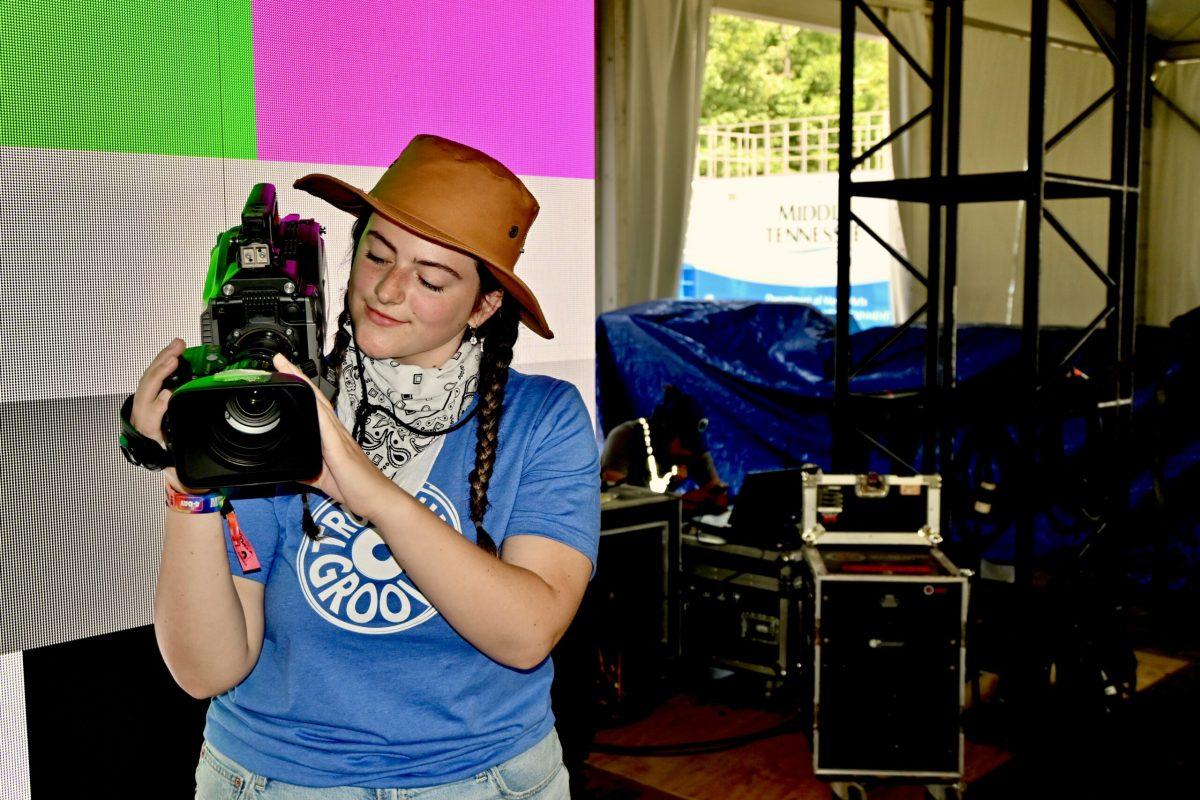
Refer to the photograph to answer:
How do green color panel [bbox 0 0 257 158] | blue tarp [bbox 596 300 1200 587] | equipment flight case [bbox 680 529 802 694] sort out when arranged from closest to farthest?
green color panel [bbox 0 0 257 158] → equipment flight case [bbox 680 529 802 694] → blue tarp [bbox 596 300 1200 587]

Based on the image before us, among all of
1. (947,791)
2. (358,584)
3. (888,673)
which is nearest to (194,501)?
(358,584)

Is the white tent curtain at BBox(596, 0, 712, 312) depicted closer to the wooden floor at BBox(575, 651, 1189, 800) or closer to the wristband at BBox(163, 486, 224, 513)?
the wooden floor at BBox(575, 651, 1189, 800)

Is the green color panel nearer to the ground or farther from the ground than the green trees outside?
nearer to the ground

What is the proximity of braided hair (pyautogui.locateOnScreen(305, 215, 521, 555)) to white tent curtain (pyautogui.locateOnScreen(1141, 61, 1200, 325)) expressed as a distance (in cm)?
975

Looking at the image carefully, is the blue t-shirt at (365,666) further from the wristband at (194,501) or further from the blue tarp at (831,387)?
the blue tarp at (831,387)

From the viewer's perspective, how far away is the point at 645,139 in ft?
21.8

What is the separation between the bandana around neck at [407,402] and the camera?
1.10 metres

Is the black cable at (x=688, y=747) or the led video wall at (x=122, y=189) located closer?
the led video wall at (x=122, y=189)

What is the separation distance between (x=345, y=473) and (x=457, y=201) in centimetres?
38

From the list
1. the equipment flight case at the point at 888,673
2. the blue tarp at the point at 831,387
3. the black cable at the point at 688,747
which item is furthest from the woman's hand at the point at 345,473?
the blue tarp at the point at 831,387

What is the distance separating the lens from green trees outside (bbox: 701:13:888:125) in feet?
36.8

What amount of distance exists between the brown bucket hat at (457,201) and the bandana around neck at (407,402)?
0.12m

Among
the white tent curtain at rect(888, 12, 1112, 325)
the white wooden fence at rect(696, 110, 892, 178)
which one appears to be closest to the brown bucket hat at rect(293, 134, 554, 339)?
the white tent curtain at rect(888, 12, 1112, 325)

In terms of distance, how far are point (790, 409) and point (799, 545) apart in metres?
1.94
